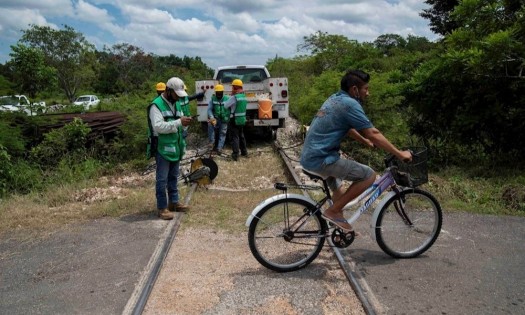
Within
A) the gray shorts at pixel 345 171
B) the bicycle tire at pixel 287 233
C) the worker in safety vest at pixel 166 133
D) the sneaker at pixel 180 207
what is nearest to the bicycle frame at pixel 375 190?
the gray shorts at pixel 345 171

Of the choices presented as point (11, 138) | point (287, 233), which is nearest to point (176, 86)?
point (287, 233)

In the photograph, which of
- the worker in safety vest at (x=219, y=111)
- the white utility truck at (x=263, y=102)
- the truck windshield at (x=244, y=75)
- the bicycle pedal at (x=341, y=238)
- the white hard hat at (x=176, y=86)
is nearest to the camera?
the bicycle pedal at (x=341, y=238)

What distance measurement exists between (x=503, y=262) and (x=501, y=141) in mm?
4919

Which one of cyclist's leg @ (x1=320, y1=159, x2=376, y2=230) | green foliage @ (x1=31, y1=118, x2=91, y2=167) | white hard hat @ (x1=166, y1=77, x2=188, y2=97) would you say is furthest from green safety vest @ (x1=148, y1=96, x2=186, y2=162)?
green foliage @ (x1=31, y1=118, x2=91, y2=167)

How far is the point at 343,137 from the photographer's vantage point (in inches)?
177

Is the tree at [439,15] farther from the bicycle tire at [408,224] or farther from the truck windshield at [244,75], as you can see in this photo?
the bicycle tire at [408,224]

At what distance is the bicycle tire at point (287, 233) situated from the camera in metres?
4.63

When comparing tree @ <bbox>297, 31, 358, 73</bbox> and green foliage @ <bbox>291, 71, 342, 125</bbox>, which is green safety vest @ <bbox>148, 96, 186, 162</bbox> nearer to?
green foliage @ <bbox>291, 71, 342, 125</bbox>

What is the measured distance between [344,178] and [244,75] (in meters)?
10.1

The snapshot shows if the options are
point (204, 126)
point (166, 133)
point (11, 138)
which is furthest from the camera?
point (204, 126)

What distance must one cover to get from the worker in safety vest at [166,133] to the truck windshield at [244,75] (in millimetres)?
7520

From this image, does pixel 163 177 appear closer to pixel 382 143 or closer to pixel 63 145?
pixel 382 143

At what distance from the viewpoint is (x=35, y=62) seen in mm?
21266

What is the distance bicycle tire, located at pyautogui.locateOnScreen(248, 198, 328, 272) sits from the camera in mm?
4629
